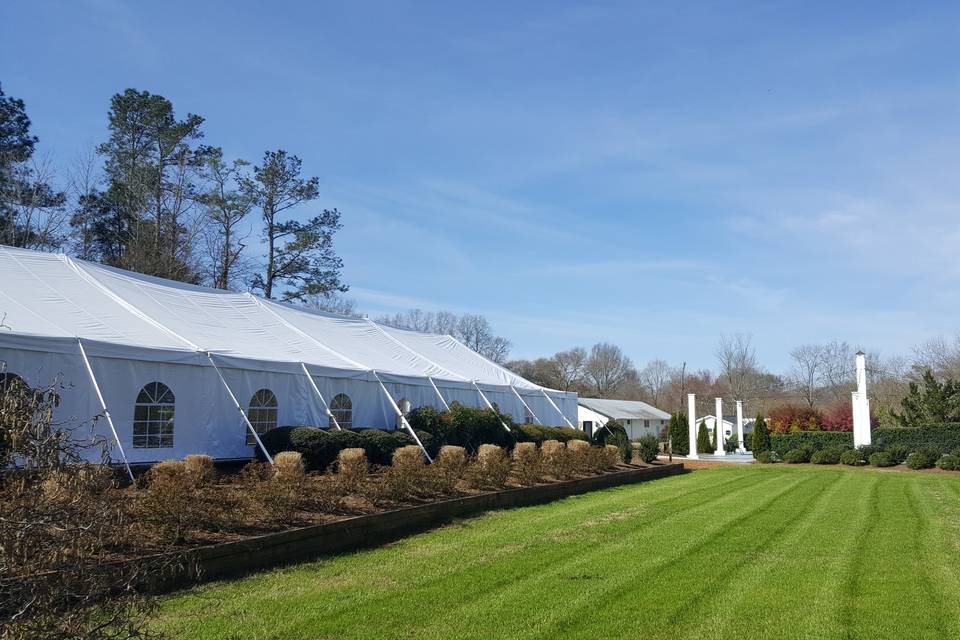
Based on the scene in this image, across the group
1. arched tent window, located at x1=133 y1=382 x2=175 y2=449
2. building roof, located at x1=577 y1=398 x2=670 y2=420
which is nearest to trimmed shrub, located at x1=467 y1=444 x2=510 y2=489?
arched tent window, located at x1=133 y1=382 x2=175 y2=449

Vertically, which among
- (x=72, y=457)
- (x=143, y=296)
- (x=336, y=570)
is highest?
(x=143, y=296)

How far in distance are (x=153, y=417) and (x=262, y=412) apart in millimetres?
2457

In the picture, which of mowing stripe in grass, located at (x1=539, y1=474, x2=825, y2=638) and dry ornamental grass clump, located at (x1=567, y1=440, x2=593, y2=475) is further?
dry ornamental grass clump, located at (x1=567, y1=440, x2=593, y2=475)

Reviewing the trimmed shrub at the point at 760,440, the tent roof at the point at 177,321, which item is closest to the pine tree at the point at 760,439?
the trimmed shrub at the point at 760,440

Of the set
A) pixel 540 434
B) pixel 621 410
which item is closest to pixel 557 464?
pixel 540 434

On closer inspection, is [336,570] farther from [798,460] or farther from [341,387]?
[798,460]

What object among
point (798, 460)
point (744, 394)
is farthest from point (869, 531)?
point (744, 394)

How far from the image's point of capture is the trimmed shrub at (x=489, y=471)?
517 inches

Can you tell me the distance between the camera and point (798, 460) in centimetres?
2784

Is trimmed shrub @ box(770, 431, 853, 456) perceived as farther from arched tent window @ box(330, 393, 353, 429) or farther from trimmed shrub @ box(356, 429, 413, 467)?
trimmed shrub @ box(356, 429, 413, 467)

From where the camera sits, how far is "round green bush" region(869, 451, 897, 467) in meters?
25.1

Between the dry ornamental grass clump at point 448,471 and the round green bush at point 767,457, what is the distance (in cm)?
1895

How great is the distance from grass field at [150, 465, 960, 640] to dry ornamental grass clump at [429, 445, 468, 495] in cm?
89

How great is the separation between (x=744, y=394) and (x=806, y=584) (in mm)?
64275
